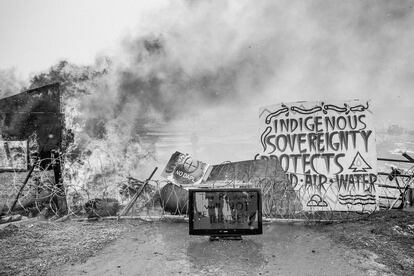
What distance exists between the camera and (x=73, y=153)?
38.5ft

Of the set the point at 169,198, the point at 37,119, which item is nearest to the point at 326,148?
the point at 169,198

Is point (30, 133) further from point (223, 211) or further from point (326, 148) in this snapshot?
point (326, 148)

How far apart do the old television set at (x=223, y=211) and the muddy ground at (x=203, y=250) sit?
0.26 metres

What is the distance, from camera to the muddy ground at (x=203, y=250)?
412cm

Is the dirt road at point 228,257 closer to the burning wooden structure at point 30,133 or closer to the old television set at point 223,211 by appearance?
the old television set at point 223,211

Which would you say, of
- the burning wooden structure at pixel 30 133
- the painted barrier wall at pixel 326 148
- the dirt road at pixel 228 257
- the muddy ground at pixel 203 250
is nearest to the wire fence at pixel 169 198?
the burning wooden structure at pixel 30 133

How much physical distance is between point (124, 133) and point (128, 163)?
1585 mm

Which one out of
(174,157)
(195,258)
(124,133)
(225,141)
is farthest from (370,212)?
(225,141)

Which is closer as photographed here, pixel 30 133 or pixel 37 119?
pixel 37 119

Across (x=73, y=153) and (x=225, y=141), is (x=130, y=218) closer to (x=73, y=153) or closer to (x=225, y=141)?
(x=73, y=153)

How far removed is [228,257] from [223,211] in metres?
0.76

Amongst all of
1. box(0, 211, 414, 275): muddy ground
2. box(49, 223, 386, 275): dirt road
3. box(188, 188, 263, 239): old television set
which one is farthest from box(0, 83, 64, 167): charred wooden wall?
box(188, 188, 263, 239): old television set

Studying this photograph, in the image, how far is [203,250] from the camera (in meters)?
4.80

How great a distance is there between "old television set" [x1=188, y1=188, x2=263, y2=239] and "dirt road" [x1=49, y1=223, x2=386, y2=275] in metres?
0.26
